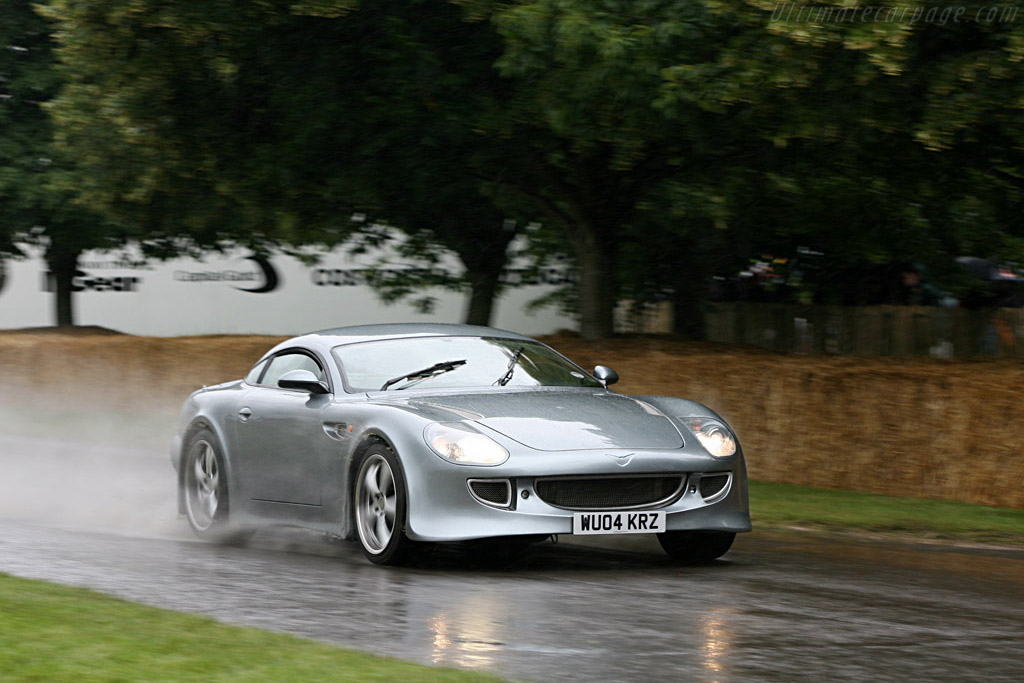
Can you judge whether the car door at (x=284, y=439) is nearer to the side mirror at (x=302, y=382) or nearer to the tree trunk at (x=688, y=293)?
the side mirror at (x=302, y=382)

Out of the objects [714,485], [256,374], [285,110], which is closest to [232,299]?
[285,110]

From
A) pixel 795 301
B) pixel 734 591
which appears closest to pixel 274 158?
pixel 795 301

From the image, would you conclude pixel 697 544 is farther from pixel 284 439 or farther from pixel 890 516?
pixel 890 516

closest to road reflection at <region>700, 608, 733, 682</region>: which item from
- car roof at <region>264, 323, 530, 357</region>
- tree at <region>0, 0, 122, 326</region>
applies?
car roof at <region>264, 323, 530, 357</region>

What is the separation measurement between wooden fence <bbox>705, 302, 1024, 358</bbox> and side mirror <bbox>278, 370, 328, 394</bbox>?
10628mm

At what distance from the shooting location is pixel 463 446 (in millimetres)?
8648

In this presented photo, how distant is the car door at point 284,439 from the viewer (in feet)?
31.7

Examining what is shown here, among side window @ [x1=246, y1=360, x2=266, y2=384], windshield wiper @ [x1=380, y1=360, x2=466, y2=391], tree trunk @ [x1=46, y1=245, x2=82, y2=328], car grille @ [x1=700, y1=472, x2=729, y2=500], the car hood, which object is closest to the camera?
the car hood

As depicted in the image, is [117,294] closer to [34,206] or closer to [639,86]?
[34,206]

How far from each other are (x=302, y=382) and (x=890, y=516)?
5.10 meters

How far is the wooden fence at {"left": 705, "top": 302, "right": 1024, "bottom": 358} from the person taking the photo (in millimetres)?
19109

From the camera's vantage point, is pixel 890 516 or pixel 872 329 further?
pixel 872 329

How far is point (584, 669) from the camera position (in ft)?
19.3

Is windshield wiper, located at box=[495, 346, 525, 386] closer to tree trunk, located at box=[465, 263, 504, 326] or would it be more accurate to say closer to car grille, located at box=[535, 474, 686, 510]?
car grille, located at box=[535, 474, 686, 510]
